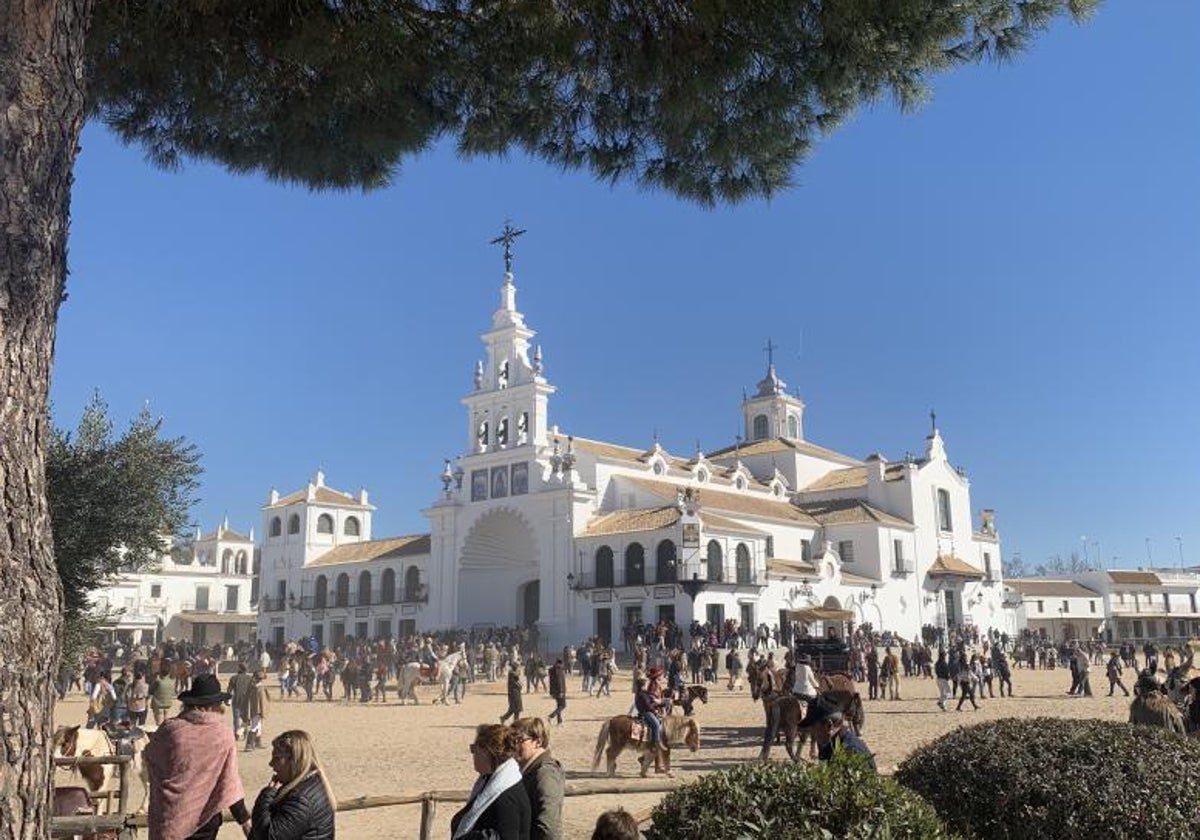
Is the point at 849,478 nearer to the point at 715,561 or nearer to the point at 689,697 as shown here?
the point at 715,561

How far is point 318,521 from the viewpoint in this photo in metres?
62.1

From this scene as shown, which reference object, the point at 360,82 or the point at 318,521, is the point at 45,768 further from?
the point at 318,521

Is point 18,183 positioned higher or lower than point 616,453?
lower

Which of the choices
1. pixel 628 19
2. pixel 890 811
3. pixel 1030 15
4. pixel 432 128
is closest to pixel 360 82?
pixel 432 128

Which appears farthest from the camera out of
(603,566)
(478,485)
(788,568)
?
(478,485)

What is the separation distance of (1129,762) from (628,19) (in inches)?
231

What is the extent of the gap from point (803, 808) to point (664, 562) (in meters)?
38.0

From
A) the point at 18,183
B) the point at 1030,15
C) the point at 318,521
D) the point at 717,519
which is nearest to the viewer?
the point at 18,183

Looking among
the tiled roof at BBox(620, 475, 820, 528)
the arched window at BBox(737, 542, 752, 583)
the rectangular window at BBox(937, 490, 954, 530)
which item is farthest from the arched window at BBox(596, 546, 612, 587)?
the rectangular window at BBox(937, 490, 954, 530)

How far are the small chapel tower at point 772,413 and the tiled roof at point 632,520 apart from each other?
771 inches

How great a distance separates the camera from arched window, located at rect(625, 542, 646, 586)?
42787 millimetres

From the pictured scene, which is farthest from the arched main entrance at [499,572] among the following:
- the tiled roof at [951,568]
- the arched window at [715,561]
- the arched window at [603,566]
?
the tiled roof at [951,568]

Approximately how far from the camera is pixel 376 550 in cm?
5700

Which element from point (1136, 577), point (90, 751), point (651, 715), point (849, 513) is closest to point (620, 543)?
point (849, 513)
